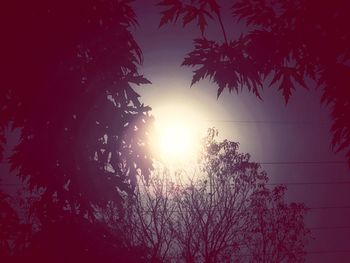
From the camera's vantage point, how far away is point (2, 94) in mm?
2939

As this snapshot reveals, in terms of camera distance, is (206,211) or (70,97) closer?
(70,97)

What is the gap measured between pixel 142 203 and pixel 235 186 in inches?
69.9

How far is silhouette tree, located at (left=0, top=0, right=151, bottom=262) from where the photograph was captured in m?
2.81

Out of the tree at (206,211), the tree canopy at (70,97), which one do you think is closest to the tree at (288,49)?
the tree canopy at (70,97)

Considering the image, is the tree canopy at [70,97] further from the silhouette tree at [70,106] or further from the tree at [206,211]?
the tree at [206,211]

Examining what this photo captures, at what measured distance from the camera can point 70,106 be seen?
2814mm

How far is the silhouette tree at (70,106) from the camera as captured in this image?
281 centimetres

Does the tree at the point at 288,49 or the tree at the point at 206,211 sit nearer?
the tree at the point at 288,49

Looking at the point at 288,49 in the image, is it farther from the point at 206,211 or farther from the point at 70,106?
the point at 206,211

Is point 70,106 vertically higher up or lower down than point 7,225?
higher up

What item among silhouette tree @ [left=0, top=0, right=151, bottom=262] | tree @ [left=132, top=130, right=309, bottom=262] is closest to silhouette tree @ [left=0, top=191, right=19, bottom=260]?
silhouette tree @ [left=0, top=0, right=151, bottom=262]

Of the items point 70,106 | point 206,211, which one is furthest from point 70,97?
point 206,211

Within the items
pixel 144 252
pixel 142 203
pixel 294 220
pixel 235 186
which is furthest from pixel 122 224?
pixel 144 252

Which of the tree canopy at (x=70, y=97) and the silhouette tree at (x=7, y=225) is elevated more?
the tree canopy at (x=70, y=97)
